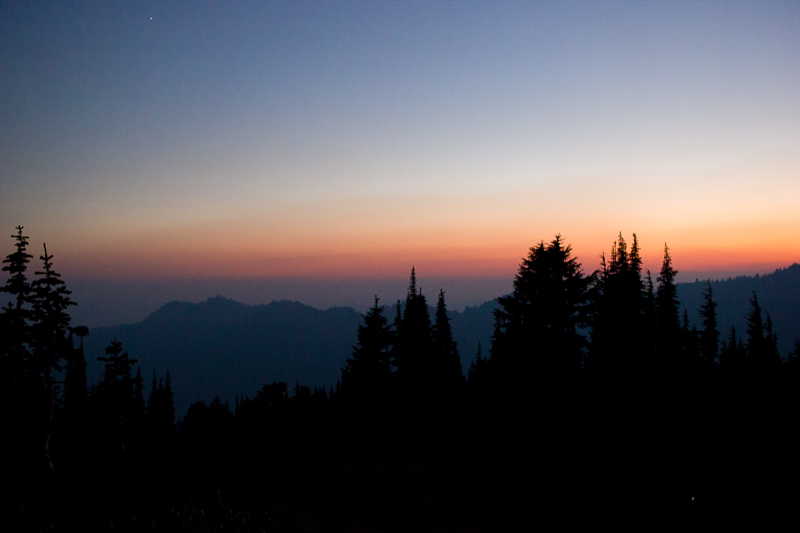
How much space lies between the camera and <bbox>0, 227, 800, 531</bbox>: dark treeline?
61.8 ft

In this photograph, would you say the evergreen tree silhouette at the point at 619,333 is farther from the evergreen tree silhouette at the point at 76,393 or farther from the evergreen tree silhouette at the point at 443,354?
the evergreen tree silhouette at the point at 76,393

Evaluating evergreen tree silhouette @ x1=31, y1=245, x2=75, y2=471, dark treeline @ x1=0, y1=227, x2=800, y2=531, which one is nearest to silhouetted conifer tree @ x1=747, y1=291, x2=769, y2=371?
dark treeline @ x1=0, y1=227, x2=800, y2=531

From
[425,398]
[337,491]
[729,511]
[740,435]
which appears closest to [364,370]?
[425,398]

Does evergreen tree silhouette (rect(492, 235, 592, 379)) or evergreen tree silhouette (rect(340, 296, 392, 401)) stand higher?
evergreen tree silhouette (rect(492, 235, 592, 379))

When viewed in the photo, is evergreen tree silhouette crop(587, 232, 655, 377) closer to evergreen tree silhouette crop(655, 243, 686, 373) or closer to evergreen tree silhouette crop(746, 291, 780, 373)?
evergreen tree silhouette crop(655, 243, 686, 373)

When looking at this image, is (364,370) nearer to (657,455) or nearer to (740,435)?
(657,455)

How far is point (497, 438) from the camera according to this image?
28859mm

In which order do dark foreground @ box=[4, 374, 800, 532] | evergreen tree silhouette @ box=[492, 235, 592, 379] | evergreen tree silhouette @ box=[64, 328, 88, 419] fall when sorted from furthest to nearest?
evergreen tree silhouette @ box=[64, 328, 88, 419] < evergreen tree silhouette @ box=[492, 235, 592, 379] < dark foreground @ box=[4, 374, 800, 532]

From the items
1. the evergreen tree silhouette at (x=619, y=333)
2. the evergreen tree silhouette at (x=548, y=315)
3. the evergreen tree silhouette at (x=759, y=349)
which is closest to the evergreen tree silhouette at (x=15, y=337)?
the evergreen tree silhouette at (x=548, y=315)

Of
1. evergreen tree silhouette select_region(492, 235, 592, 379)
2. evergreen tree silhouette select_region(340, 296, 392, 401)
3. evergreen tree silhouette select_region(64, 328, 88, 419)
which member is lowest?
evergreen tree silhouette select_region(64, 328, 88, 419)

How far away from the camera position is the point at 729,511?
16391mm

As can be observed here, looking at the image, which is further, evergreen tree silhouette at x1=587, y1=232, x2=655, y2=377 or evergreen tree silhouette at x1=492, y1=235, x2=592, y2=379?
evergreen tree silhouette at x1=587, y1=232, x2=655, y2=377

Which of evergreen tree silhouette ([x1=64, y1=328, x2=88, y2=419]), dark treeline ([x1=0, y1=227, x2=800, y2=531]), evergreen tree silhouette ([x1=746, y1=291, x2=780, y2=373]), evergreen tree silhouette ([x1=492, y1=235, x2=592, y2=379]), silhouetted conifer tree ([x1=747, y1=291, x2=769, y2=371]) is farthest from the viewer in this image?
silhouetted conifer tree ([x1=747, y1=291, x2=769, y2=371])

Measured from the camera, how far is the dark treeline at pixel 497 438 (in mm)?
18844
